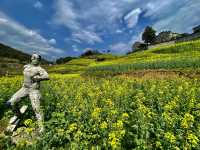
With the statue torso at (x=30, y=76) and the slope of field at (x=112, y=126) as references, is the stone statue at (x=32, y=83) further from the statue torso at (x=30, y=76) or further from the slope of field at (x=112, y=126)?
the slope of field at (x=112, y=126)

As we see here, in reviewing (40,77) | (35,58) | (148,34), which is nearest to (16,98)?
(40,77)

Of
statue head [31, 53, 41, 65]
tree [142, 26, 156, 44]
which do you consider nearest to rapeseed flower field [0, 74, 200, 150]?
statue head [31, 53, 41, 65]

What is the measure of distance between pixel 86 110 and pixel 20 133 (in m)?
2.08

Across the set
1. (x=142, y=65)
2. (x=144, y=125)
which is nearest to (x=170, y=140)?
(x=144, y=125)

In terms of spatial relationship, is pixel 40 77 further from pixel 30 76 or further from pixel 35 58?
pixel 35 58

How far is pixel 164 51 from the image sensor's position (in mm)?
61969

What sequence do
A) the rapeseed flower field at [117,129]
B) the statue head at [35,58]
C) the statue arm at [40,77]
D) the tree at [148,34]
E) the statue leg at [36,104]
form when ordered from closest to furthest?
the rapeseed flower field at [117,129], the statue leg at [36,104], the statue arm at [40,77], the statue head at [35,58], the tree at [148,34]

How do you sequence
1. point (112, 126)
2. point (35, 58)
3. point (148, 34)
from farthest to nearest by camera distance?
point (148, 34), point (35, 58), point (112, 126)

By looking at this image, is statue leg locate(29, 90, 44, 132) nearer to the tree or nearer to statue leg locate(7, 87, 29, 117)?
statue leg locate(7, 87, 29, 117)

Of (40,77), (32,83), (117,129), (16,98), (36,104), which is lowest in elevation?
(117,129)

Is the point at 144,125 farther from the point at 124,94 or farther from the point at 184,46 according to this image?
the point at 184,46

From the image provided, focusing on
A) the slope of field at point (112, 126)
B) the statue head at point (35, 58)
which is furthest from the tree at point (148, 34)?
the statue head at point (35, 58)

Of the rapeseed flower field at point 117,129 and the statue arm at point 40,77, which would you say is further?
the statue arm at point 40,77

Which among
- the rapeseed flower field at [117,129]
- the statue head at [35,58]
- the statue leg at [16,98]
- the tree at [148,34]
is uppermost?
the tree at [148,34]
